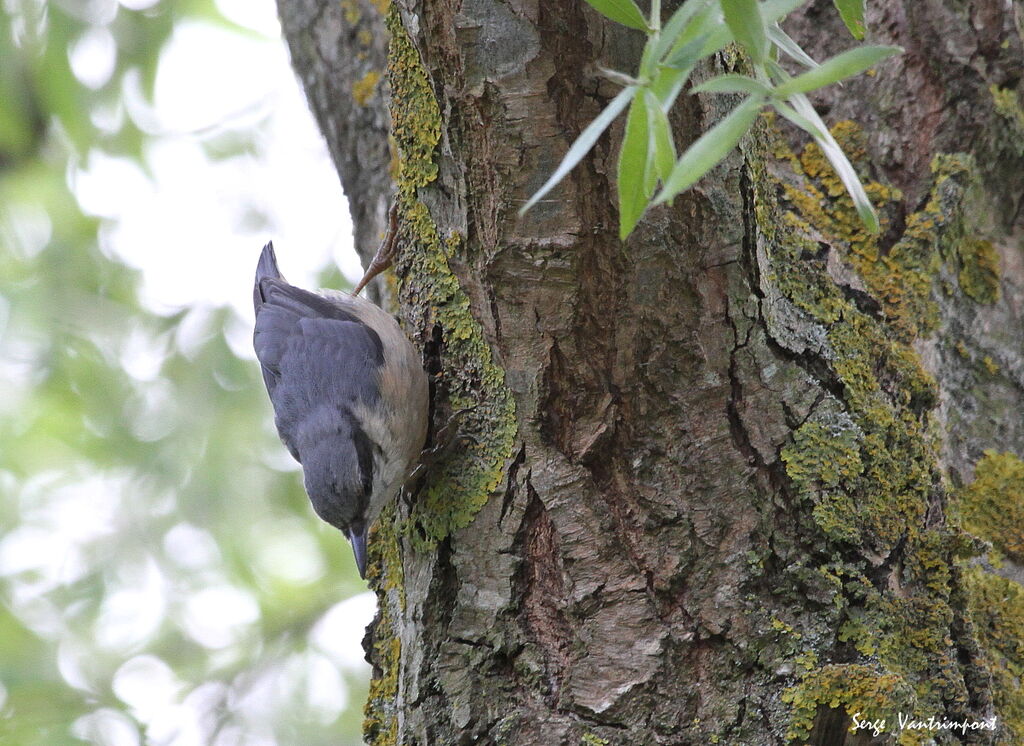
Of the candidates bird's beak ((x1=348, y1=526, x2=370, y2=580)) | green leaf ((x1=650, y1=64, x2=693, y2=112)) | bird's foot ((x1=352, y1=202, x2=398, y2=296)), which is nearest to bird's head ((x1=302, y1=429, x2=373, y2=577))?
bird's beak ((x1=348, y1=526, x2=370, y2=580))

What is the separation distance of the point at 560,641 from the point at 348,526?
0.81 metres

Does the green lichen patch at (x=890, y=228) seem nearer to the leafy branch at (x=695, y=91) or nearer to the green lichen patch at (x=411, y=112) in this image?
the green lichen patch at (x=411, y=112)

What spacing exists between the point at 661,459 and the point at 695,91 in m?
0.96

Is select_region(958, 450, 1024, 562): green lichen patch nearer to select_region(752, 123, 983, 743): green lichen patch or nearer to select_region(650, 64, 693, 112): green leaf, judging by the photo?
select_region(752, 123, 983, 743): green lichen patch

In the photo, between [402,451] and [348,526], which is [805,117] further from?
[348,526]

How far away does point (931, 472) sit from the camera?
197 cm

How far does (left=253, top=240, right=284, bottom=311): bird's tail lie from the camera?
340 cm

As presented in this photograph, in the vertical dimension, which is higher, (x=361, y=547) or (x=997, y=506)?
(x=361, y=547)

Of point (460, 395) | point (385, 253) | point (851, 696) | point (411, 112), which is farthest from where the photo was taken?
point (385, 253)

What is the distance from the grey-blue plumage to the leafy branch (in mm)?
1302

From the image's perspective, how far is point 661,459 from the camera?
6.00ft

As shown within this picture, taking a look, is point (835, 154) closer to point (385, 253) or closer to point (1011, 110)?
point (1011, 110)

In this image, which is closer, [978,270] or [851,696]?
[851,696]

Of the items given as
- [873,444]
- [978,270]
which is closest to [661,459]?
[873,444]
